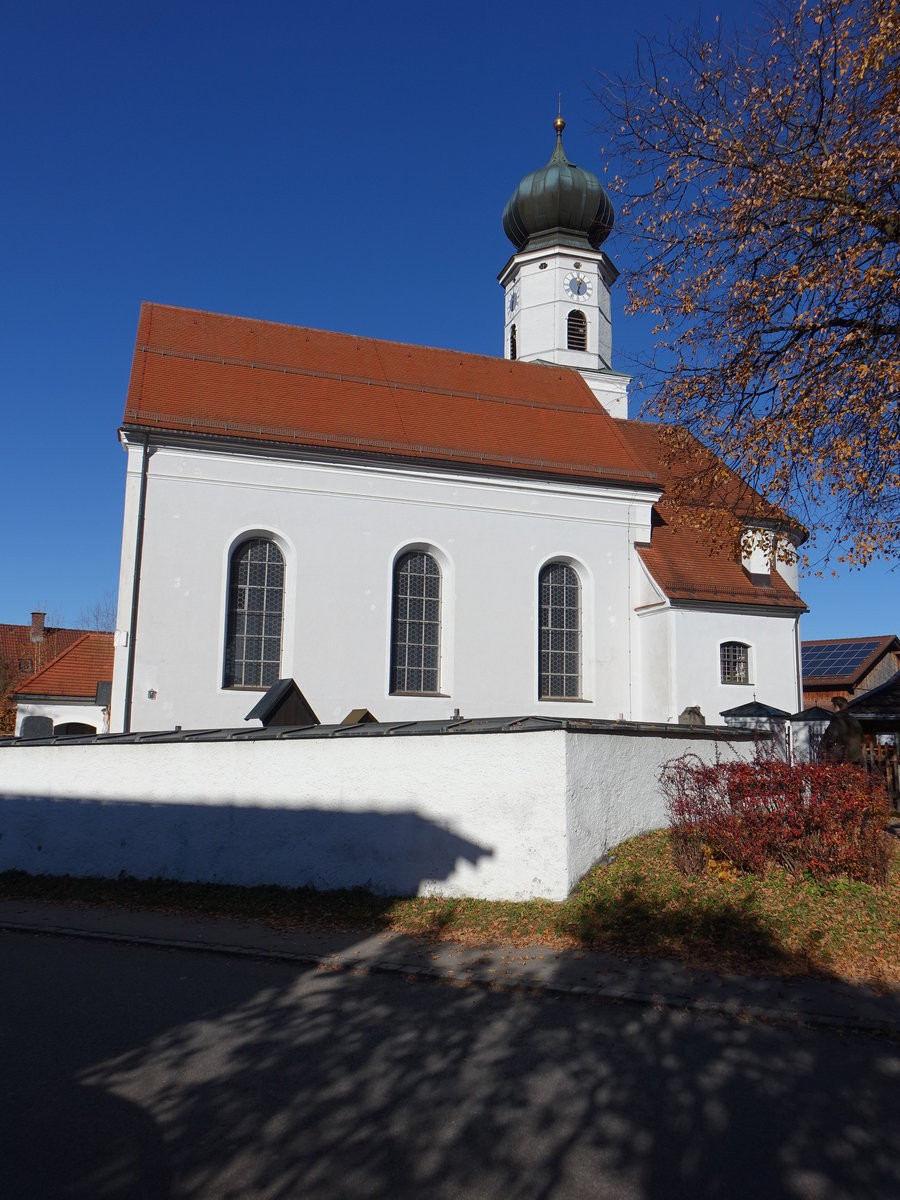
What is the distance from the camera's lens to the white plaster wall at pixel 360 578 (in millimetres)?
17703

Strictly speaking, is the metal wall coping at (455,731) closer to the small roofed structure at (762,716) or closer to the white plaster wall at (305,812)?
the white plaster wall at (305,812)

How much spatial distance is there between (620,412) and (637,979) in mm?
25912

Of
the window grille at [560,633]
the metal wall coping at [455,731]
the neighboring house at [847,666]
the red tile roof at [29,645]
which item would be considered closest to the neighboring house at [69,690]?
the window grille at [560,633]

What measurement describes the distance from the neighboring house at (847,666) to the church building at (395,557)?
21.6 meters

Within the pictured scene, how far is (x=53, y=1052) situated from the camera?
5.71 m

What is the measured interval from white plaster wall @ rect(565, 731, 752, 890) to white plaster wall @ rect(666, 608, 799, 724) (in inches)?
358

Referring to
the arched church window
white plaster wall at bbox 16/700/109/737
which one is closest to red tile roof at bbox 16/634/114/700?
white plaster wall at bbox 16/700/109/737

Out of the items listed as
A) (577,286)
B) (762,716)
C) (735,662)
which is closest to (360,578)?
(762,716)

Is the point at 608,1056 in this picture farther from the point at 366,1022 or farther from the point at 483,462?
the point at 483,462

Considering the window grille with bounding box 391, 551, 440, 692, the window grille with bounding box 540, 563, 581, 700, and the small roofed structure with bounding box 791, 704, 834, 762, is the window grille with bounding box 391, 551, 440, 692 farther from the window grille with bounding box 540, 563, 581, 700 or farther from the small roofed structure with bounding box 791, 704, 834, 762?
the small roofed structure with bounding box 791, 704, 834, 762

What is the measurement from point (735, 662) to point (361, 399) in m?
10.1

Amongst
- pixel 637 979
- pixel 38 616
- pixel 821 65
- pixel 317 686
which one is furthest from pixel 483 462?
pixel 38 616

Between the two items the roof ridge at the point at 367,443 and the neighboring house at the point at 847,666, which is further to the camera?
the neighboring house at the point at 847,666

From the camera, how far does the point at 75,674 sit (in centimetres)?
2491
